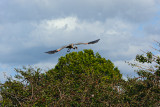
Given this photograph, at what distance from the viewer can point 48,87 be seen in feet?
37.9

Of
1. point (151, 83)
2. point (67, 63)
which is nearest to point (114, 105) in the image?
point (151, 83)

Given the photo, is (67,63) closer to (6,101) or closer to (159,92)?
(6,101)

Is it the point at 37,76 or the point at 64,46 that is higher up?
the point at 64,46

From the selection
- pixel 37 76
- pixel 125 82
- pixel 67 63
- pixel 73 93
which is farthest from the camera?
pixel 67 63

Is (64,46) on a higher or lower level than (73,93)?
higher

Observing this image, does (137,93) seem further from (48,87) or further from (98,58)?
(98,58)

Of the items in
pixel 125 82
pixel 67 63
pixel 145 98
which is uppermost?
pixel 67 63

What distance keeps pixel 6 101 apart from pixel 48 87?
188 centimetres

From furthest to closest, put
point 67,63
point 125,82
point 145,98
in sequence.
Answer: point 67,63
point 125,82
point 145,98

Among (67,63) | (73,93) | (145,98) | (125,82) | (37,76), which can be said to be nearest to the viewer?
(145,98)

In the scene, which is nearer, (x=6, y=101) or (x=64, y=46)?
(x=6, y=101)

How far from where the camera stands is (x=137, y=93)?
976 cm

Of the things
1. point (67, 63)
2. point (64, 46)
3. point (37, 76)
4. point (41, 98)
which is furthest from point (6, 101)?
point (67, 63)

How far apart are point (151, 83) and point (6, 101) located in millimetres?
5725
